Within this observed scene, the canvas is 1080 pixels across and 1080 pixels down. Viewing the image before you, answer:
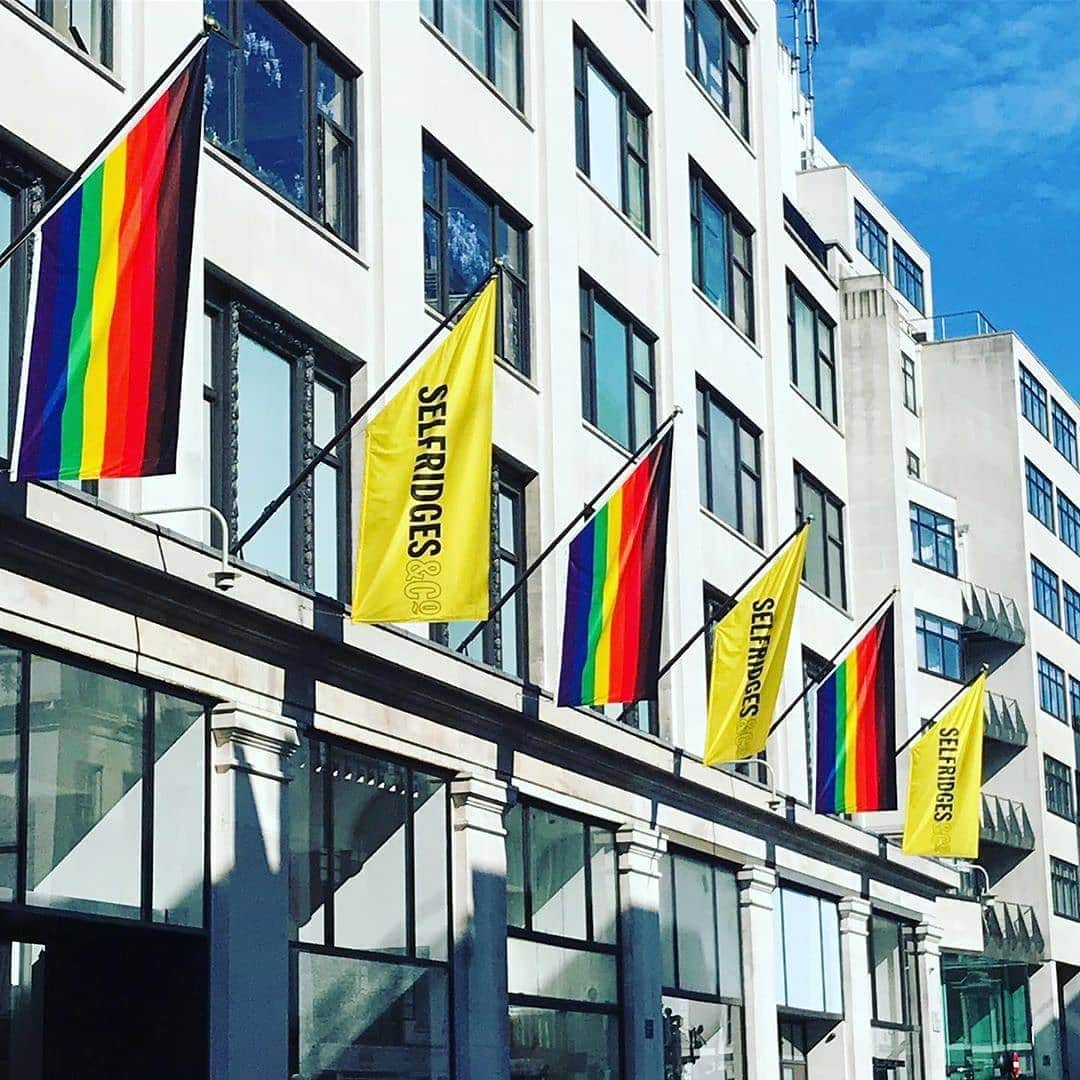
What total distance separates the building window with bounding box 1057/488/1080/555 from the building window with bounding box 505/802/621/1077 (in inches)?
2081

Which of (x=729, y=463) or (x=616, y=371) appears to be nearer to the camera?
(x=616, y=371)

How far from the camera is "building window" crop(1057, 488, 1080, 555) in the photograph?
8175cm

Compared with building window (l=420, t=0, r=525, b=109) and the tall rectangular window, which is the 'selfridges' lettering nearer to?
building window (l=420, t=0, r=525, b=109)

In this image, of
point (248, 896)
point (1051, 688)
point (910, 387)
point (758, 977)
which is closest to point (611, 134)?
point (758, 977)

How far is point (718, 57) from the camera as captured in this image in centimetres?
4188

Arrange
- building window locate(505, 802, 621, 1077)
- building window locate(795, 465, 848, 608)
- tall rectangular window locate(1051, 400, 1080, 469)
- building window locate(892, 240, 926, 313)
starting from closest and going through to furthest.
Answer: building window locate(505, 802, 621, 1077) → building window locate(795, 465, 848, 608) → tall rectangular window locate(1051, 400, 1080, 469) → building window locate(892, 240, 926, 313)

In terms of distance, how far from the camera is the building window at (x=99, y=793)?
19.2 m

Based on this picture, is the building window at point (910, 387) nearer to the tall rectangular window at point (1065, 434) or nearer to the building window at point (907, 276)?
the tall rectangular window at point (1065, 434)

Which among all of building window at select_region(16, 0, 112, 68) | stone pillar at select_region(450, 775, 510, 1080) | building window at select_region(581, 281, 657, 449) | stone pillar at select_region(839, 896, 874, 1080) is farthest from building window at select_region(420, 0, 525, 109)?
stone pillar at select_region(839, 896, 874, 1080)

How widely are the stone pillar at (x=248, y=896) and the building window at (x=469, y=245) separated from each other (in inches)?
308

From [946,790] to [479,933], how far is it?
624 inches

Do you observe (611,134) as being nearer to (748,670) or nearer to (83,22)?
(748,670)

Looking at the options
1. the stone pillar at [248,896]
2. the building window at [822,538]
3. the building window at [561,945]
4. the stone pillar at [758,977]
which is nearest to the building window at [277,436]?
the stone pillar at [248,896]

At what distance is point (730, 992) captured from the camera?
3659 cm
